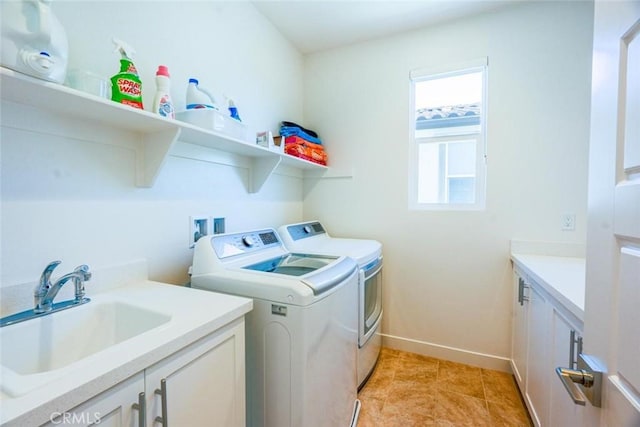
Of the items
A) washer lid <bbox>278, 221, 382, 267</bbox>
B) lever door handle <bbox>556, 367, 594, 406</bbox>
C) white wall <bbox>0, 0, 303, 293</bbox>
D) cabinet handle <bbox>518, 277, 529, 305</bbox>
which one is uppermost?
white wall <bbox>0, 0, 303, 293</bbox>

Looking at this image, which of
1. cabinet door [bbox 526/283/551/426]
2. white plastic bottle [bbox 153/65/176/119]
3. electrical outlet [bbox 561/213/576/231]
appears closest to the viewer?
white plastic bottle [bbox 153/65/176/119]

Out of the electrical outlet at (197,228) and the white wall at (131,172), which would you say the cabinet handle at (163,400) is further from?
the electrical outlet at (197,228)

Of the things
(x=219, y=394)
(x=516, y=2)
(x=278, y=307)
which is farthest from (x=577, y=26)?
(x=219, y=394)

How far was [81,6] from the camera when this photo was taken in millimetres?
1050

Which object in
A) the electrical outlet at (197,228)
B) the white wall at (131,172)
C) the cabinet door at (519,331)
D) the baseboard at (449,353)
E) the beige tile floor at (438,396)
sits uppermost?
the white wall at (131,172)

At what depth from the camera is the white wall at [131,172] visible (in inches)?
36.1

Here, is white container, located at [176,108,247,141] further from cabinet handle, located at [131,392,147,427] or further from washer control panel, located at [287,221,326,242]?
cabinet handle, located at [131,392,147,427]

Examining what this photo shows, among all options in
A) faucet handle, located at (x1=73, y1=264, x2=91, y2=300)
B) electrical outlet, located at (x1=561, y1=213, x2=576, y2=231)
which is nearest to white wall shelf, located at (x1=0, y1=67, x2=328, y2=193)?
faucet handle, located at (x1=73, y1=264, x2=91, y2=300)

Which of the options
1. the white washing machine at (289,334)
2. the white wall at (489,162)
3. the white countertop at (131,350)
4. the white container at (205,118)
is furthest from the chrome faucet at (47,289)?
the white wall at (489,162)

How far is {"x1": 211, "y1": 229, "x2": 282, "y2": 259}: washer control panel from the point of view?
4.42 ft

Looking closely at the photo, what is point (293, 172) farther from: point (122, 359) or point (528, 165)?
point (122, 359)

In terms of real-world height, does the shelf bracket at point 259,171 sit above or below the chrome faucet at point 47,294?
above

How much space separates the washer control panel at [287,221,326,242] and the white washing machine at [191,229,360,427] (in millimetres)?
607

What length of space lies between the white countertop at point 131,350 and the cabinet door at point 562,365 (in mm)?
1236
